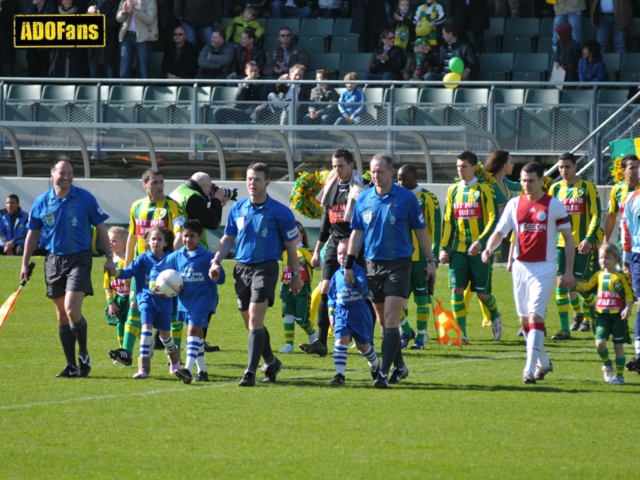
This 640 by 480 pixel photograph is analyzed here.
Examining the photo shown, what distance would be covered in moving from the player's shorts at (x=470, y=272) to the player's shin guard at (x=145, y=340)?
3.94 meters

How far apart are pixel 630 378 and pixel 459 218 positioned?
9.93 feet

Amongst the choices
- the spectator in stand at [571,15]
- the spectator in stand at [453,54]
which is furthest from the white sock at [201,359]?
the spectator in stand at [571,15]

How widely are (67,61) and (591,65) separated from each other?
11272mm

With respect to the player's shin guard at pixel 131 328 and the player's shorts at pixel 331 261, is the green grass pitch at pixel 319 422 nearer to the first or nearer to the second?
the player's shin guard at pixel 131 328

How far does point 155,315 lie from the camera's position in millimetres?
9984

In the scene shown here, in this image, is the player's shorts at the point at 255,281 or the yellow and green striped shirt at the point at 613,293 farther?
the yellow and green striped shirt at the point at 613,293

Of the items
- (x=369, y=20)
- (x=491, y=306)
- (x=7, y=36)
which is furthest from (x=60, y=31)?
(x=491, y=306)

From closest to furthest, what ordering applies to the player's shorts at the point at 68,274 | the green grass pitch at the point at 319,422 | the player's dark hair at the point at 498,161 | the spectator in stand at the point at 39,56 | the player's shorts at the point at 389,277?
the green grass pitch at the point at 319,422 < the player's shorts at the point at 389,277 < the player's shorts at the point at 68,274 < the player's dark hair at the point at 498,161 < the spectator in stand at the point at 39,56

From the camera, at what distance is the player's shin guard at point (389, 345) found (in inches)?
367

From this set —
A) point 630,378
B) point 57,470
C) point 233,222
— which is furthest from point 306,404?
point 630,378

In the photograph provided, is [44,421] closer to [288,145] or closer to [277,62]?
[288,145]

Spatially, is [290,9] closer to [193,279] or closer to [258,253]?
[193,279]

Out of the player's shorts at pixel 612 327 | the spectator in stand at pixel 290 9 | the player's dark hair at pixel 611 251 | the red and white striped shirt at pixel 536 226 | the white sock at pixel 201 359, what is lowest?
the white sock at pixel 201 359

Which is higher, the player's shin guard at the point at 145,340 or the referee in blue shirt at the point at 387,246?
the referee in blue shirt at the point at 387,246
